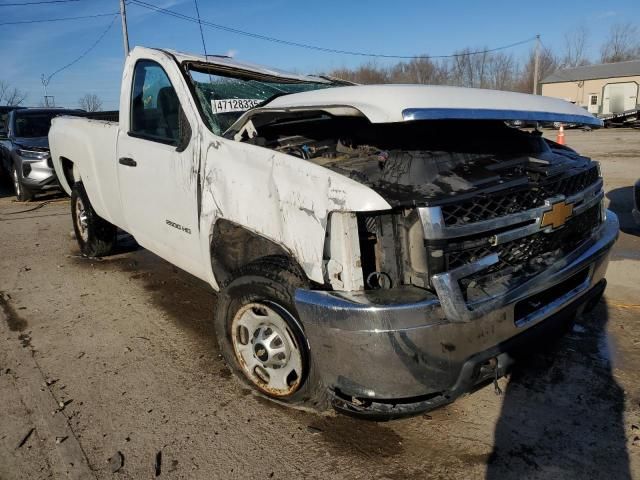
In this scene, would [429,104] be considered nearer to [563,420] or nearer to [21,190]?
[563,420]

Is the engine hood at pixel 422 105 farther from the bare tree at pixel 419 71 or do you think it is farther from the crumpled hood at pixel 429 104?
the bare tree at pixel 419 71

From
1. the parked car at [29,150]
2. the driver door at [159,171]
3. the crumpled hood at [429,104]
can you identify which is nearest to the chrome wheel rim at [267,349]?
the driver door at [159,171]

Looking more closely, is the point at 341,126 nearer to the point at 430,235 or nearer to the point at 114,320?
the point at 430,235

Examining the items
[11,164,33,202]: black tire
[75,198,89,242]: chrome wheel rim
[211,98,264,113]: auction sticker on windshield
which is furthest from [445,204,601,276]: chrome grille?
[11,164,33,202]: black tire

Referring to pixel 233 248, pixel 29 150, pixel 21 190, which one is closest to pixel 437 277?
pixel 233 248

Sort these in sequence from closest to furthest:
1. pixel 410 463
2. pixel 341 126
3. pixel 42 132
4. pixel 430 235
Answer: pixel 430 235, pixel 410 463, pixel 341 126, pixel 42 132

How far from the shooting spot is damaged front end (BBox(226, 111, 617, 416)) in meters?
2.15

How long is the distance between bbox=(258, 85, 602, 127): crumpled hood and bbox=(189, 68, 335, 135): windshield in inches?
19.4

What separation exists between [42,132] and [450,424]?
33.5 ft

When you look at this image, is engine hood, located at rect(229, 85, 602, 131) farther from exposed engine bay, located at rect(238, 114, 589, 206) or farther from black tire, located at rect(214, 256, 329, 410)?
black tire, located at rect(214, 256, 329, 410)

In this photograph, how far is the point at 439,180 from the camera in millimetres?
2426

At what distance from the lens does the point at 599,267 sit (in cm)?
293

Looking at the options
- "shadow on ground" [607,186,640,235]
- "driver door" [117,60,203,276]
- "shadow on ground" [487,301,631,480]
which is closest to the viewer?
"shadow on ground" [487,301,631,480]

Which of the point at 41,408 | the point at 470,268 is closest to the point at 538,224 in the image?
the point at 470,268
